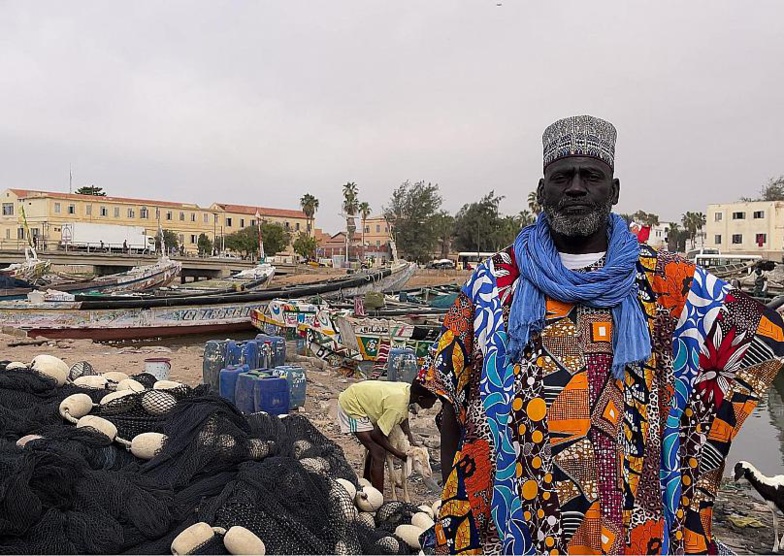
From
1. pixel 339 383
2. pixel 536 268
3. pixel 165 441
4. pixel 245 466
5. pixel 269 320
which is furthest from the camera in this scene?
pixel 269 320

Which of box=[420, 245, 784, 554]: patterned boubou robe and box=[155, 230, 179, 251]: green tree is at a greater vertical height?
box=[155, 230, 179, 251]: green tree

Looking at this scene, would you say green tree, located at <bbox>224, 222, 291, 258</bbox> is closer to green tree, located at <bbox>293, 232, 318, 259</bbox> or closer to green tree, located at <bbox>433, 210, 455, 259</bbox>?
green tree, located at <bbox>293, 232, 318, 259</bbox>

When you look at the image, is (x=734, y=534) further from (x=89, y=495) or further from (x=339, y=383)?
(x=339, y=383)

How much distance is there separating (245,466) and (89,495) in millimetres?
893

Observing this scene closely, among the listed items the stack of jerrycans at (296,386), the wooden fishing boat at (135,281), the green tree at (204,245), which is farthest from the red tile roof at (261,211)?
the stack of jerrycans at (296,386)

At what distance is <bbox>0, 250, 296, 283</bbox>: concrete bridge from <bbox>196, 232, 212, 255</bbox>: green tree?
39.5 feet

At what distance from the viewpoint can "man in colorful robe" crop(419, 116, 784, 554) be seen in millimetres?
1562

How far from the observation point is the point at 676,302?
1.63 meters

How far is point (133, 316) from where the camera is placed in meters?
18.7

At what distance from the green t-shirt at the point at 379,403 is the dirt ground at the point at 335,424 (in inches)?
34.4

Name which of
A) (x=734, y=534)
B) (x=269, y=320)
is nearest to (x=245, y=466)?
(x=734, y=534)

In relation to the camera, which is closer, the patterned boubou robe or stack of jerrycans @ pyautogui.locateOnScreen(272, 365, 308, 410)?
the patterned boubou robe

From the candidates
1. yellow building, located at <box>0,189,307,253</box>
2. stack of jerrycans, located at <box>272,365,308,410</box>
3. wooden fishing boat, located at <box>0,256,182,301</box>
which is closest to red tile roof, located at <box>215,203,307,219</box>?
yellow building, located at <box>0,189,307,253</box>

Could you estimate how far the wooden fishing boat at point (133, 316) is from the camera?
1756 centimetres
